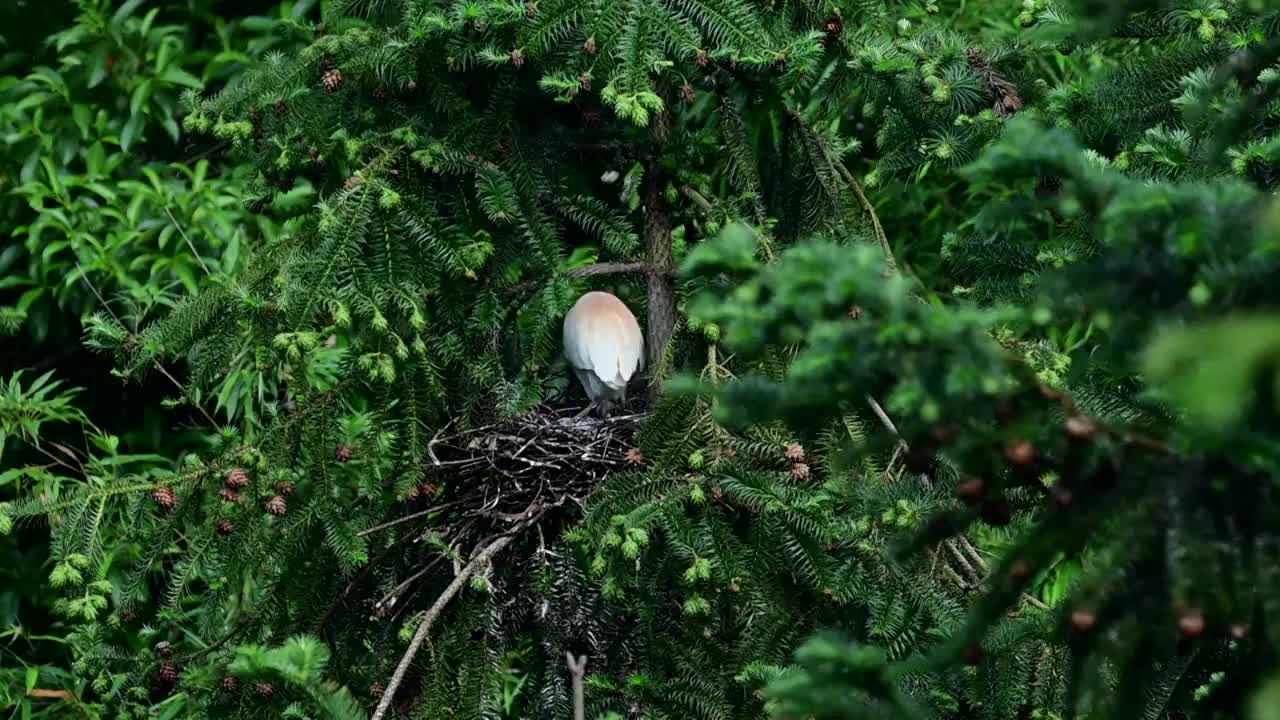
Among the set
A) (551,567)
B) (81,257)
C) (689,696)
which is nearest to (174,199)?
(81,257)

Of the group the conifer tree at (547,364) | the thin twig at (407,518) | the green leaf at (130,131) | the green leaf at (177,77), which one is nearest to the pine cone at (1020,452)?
the conifer tree at (547,364)

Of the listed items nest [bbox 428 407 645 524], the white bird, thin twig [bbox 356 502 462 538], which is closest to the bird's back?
the white bird

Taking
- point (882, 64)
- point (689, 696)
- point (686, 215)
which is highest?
point (882, 64)

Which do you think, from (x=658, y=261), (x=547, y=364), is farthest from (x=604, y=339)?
(x=658, y=261)

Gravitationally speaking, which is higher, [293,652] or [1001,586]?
[1001,586]

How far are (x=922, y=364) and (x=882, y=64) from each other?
117 centimetres

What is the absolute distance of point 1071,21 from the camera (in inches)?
77.2

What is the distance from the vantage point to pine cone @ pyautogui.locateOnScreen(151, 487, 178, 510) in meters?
2.07

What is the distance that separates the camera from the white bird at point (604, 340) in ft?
8.04

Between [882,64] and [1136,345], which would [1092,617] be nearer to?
[1136,345]

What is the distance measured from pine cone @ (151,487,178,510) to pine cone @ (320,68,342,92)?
609 mm

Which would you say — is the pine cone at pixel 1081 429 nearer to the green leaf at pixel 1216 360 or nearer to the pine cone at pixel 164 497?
the green leaf at pixel 1216 360

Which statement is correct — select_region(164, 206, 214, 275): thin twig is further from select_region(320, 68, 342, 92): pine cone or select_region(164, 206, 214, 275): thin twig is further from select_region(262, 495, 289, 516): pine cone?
select_region(262, 495, 289, 516): pine cone

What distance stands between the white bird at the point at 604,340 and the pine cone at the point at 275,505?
2.03 ft
